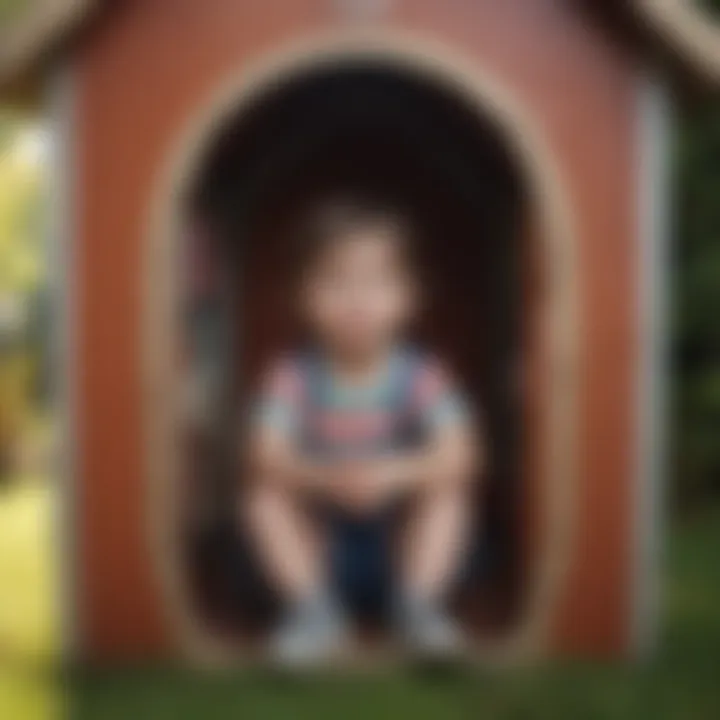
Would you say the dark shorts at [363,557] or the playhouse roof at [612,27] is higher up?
the playhouse roof at [612,27]

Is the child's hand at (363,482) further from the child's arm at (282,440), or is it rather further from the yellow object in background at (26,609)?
the yellow object in background at (26,609)

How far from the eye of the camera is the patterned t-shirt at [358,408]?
6.16 feet

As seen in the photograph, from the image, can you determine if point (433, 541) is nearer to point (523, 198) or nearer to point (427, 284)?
point (523, 198)

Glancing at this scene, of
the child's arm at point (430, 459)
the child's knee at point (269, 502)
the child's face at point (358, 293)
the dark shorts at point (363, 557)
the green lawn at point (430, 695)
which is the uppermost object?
the child's face at point (358, 293)

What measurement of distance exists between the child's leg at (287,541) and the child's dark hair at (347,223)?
0.97 feet

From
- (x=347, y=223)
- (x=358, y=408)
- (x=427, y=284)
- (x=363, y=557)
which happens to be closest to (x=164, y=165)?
(x=347, y=223)

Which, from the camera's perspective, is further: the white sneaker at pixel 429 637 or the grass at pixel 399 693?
the white sneaker at pixel 429 637

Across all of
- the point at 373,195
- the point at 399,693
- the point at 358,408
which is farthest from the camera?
the point at 373,195

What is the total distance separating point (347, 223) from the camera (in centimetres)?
193

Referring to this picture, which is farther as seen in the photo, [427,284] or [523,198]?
[427,284]

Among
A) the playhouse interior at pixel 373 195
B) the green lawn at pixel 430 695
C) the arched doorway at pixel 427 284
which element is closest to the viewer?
the green lawn at pixel 430 695

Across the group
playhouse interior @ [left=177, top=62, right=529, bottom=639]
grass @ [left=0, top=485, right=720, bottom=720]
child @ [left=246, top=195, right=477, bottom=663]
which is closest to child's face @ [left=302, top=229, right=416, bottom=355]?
child @ [left=246, top=195, right=477, bottom=663]

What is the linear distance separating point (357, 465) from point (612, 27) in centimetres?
57

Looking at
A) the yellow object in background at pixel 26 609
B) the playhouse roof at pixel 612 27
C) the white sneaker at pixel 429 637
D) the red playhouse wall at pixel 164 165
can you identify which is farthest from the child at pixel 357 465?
the playhouse roof at pixel 612 27
